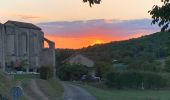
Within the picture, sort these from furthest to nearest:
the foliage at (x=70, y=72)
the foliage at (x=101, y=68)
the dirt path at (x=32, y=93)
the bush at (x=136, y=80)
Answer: the foliage at (x=101, y=68) < the foliage at (x=70, y=72) < the bush at (x=136, y=80) < the dirt path at (x=32, y=93)

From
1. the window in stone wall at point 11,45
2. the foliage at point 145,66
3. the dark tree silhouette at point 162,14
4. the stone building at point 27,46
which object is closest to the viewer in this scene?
the dark tree silhouette at point 162,14

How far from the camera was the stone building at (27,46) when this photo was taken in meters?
92.2

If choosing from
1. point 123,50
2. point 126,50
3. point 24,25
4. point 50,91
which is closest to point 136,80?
point 24,25

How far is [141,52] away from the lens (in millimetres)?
154250

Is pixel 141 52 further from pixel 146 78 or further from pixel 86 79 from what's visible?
pixel 146 78

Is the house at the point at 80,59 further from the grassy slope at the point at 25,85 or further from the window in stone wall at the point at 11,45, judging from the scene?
the grassy slope at the point at 25,85

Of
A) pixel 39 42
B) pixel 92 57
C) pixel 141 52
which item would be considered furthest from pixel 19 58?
pixel 141 52

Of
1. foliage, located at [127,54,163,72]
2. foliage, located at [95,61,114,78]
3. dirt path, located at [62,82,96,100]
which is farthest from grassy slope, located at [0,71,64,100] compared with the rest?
foliage, located at [127,54,163,72]

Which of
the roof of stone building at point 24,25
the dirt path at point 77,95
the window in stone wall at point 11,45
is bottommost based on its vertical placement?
the dirt path at point 77,95

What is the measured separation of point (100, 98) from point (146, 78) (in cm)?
3869

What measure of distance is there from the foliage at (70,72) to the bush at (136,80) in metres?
12.8

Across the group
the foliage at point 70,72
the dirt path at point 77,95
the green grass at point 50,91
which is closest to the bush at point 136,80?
the foliage at point 70,72

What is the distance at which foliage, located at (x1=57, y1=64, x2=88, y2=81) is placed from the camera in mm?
111062

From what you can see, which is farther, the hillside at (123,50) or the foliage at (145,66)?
the hillside at (123,50)
